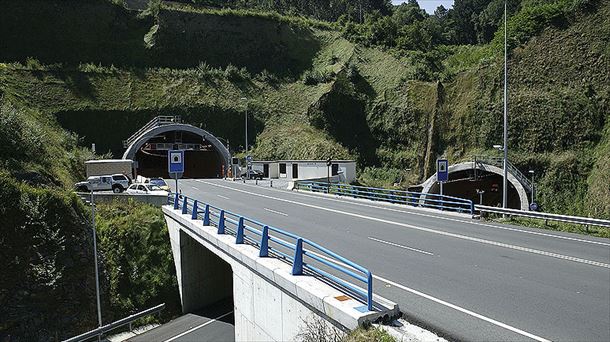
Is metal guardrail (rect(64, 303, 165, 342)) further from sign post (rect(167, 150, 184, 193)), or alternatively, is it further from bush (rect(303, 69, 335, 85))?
bush (rect(303, 69, 335, 85))

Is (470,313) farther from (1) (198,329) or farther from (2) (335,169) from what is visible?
(2) (335,169)

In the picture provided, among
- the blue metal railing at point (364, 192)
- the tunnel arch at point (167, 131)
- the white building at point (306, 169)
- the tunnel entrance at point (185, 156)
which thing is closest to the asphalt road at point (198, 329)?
the blue metal railing at point (364, 192)

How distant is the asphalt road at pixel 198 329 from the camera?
719 inches

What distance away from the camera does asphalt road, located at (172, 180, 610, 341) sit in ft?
22.6

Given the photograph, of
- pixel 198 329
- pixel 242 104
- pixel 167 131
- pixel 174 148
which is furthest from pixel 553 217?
pixel 242 104

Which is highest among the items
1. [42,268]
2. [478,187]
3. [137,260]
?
[478,187]

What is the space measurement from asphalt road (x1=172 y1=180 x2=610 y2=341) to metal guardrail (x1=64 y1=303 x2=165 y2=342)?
20.7ft

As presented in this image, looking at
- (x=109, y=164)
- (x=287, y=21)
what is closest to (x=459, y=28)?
(x=287, y=21)

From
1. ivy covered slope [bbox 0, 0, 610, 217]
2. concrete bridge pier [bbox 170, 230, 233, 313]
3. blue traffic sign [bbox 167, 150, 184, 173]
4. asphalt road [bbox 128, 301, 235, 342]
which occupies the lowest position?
asphalt road [bbox 128, 301, 235, 342]

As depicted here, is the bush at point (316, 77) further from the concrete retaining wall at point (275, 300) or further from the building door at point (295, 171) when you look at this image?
the concrete retaining wall at point (275, 300)

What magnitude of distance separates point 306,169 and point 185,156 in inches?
797

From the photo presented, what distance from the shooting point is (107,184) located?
32594mm

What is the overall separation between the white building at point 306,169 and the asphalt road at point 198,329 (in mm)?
19414

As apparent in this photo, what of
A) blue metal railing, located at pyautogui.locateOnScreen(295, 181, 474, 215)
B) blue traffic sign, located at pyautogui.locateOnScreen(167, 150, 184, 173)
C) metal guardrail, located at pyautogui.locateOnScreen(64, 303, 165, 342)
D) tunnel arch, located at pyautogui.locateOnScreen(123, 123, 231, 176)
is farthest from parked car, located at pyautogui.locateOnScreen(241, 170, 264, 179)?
metal guardrail, located at pyautogui.locateOnScreen(64, 303, 165, 342)
